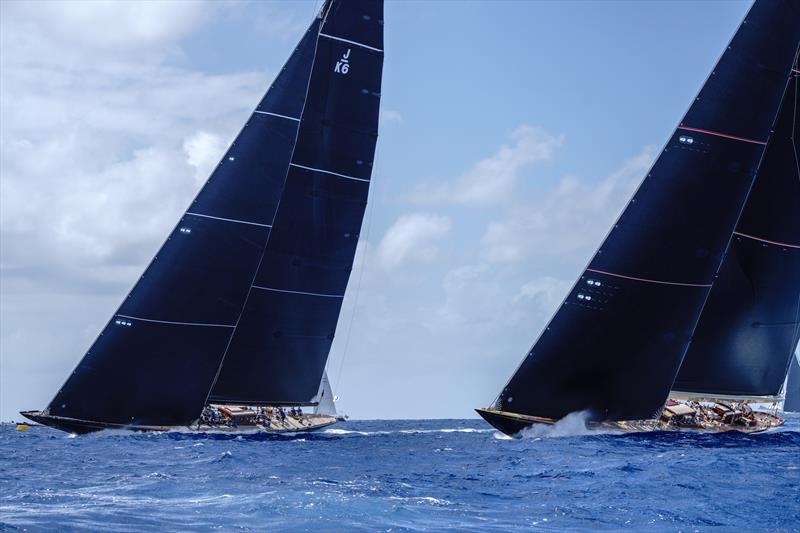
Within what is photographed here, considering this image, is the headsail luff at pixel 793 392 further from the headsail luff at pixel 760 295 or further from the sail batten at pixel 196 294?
the sail batten at pixel 196 294

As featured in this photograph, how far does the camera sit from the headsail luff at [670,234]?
44750 millimetres

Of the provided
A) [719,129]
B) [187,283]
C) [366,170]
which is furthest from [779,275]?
[187,283]

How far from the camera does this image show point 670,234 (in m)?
44.8

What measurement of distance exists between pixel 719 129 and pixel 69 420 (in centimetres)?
2871

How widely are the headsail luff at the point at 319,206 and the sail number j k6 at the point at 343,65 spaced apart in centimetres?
4

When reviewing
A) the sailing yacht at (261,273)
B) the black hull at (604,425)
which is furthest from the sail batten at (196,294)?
the black hull at (604,425)

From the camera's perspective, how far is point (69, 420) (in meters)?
45.8

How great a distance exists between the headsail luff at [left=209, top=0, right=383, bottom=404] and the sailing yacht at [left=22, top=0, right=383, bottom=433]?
5cm

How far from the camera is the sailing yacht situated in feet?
153

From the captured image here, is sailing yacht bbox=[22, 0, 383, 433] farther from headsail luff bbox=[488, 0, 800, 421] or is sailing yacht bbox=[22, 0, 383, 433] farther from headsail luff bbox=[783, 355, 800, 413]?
headsail luff bbox=[783, 355, 800, 413]

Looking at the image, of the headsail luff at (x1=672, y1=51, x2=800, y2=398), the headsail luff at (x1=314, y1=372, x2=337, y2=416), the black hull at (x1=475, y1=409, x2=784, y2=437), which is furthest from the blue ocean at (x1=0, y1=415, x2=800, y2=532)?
the headsail luff at (x1=314, y1=372, x2=337, y2=416)

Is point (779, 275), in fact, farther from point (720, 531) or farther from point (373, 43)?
point (720, 531)

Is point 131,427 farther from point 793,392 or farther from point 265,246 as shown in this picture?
point 793,392

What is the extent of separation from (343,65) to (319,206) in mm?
6359
